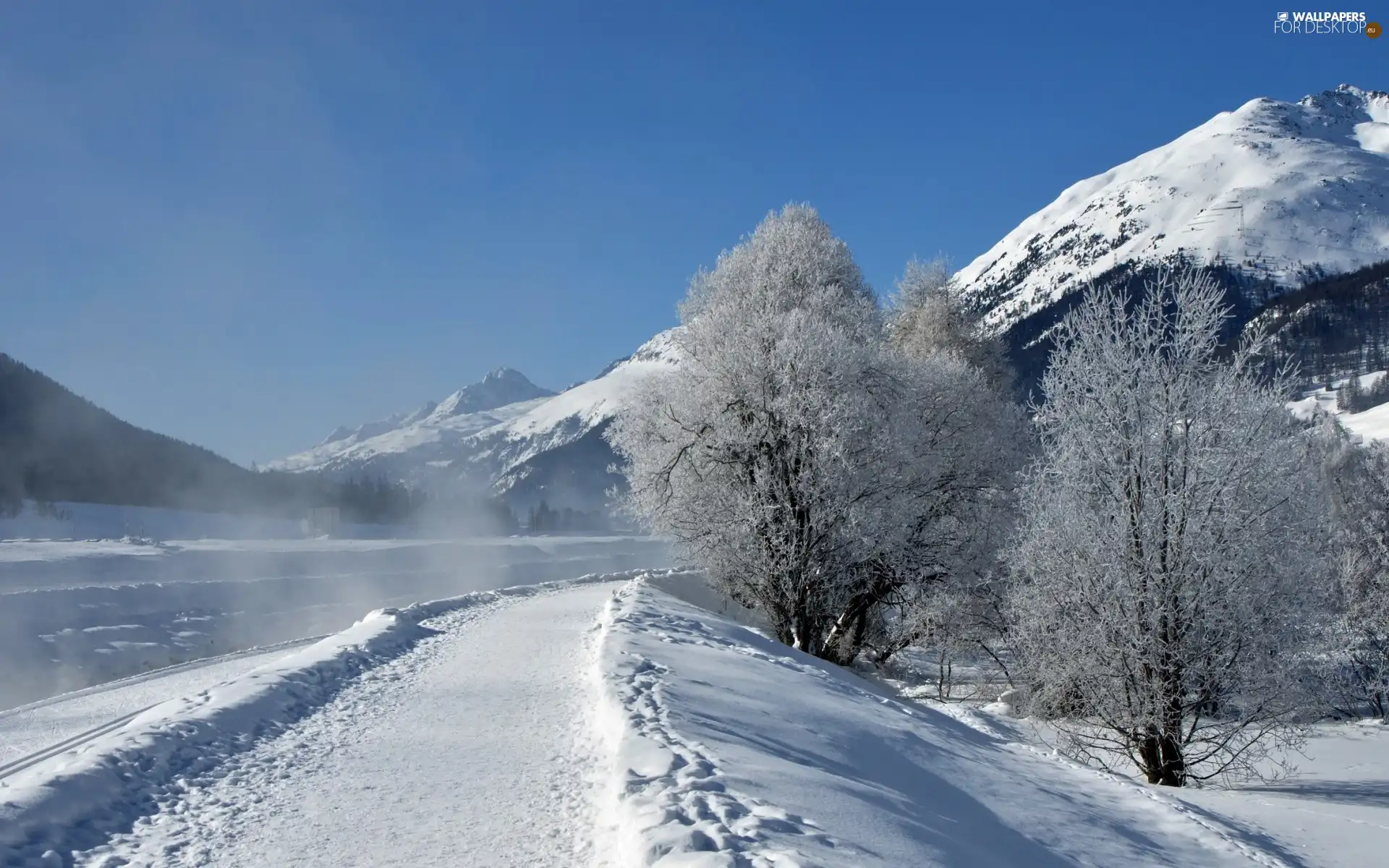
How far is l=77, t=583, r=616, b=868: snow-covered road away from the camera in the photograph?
226 inches

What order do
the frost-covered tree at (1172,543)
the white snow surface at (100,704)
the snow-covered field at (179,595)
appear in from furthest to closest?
the snow-covered field at (179,595)
the frost-covered tree at (1172,543)
the white snow surface at (100,704)

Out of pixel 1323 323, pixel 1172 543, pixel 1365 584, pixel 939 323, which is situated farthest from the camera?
pixel 1323 323

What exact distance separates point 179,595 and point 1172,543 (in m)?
49.7

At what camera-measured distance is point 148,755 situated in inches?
303

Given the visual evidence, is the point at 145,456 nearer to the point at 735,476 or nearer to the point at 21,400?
the point at 21,400

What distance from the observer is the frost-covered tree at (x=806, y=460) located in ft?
70.6

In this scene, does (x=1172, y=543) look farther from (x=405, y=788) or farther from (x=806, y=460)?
(x=405, y=788)

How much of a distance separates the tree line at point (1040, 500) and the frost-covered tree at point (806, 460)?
77mm

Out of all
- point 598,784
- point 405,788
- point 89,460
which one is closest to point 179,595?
point 405,788

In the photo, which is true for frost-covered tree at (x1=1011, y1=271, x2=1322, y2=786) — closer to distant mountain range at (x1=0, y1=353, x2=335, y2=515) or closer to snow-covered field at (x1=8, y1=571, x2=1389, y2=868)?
snow-covered field at (x1=8, y1=571, x2=1389, y2=868)

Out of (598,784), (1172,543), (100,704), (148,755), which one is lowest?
(100,704)

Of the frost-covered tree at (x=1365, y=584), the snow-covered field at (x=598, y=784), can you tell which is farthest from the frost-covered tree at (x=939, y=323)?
A: the snow-covered field at (x=598, y=784)

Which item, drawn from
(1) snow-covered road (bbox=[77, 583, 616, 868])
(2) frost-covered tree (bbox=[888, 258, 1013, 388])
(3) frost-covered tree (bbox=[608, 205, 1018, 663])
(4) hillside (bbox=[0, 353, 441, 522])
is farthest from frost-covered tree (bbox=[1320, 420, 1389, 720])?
(4) hillside (bbox=[0, 353, 441, 522])

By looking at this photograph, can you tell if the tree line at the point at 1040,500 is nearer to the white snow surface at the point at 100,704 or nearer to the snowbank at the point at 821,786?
the snowbank at the point at 821,786
